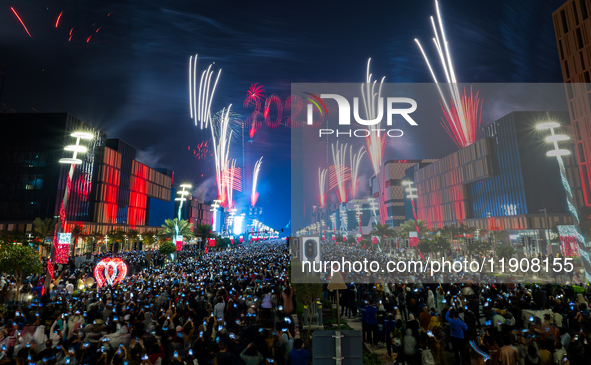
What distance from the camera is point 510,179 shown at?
66812 mm

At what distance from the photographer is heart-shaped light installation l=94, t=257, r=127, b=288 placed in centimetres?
1930

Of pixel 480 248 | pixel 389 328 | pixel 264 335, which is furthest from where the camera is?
pixel 480 248

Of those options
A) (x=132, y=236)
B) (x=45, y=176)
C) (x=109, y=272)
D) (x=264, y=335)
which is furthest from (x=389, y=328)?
(x=132, y=236)

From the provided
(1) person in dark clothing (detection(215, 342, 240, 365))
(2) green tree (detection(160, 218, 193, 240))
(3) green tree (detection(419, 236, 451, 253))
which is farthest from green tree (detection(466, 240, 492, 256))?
(2) green tree (detection(160, 218, 193, 240))

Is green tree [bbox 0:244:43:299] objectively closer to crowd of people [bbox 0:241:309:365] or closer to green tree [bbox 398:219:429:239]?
crowd of people [bbox 0:241:309:365]

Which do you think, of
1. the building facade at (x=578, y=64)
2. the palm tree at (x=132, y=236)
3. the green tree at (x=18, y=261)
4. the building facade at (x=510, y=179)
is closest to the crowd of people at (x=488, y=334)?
the green tree at (x=18, y=261)

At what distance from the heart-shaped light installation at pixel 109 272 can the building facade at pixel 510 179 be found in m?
65.9

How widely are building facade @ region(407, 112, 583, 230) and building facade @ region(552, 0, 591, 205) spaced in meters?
13.4

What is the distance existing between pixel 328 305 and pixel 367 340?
16.9ft

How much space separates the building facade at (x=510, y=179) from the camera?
205 ft

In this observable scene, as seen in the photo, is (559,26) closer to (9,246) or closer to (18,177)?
(9,246)

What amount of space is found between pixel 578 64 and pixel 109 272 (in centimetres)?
5857

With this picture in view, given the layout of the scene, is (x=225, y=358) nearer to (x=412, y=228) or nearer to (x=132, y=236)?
(x=412, y=228)

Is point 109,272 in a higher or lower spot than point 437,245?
lower
